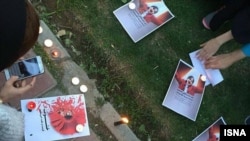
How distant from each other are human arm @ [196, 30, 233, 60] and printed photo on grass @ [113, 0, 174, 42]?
0.37 metres

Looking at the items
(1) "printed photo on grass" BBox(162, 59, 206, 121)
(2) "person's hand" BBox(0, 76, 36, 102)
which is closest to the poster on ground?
(2) "person's hand" BBox(0, 76, 36, 102)

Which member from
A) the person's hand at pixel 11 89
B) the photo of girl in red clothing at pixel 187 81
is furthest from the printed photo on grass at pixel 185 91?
the person's hand at pixel 11 89

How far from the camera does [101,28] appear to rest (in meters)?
3.15

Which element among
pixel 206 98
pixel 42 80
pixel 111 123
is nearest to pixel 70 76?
pixel 42 80

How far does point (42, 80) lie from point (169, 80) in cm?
97

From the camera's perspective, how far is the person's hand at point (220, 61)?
124 inches

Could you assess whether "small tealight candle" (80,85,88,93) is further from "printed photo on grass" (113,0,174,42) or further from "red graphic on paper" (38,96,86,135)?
"printed photo on grass" (113,0,174,42)

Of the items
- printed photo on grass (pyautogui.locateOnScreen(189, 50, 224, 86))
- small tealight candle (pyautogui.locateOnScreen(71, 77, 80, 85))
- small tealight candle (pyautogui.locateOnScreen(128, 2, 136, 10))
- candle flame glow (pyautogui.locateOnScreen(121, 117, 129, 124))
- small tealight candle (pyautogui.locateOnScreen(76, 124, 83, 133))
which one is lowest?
printed photo on grass (pyautogui.locateOnScreen(189, 50, 224, 86))

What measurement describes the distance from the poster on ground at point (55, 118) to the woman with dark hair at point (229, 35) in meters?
1.05

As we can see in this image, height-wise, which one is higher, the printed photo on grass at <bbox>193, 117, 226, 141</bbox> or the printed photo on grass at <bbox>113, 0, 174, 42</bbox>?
the printed photo on grass at <bbox>113, 0, 174, 42</bbox>

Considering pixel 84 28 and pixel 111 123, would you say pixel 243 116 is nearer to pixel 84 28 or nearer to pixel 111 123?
pixel 111 123

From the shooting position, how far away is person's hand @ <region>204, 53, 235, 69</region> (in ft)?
10.4

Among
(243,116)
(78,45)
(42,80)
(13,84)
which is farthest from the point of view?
(243,116)

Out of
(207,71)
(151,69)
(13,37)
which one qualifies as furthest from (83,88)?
(13,37)
